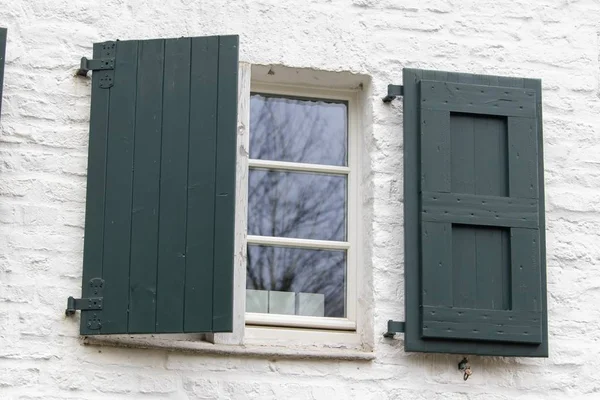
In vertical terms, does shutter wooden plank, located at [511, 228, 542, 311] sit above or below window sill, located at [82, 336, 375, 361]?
above

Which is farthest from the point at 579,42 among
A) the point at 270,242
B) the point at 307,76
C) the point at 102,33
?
the point at 102,33

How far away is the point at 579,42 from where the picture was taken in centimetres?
714

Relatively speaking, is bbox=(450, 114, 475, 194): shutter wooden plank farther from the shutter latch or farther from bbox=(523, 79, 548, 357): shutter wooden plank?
the shutter latch

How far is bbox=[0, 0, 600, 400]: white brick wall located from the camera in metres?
6.36

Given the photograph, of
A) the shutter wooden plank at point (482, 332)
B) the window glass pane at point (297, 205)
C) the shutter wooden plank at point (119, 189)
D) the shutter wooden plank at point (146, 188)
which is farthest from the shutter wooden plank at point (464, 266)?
the shutter wooden plank at point (119, 189)

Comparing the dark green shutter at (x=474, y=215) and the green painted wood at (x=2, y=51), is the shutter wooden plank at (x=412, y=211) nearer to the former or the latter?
the dark green shutter at (x=474, y=215)

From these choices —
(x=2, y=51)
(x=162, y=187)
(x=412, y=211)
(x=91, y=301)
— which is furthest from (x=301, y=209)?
(x=2, y=51)

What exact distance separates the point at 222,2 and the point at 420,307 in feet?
5.26

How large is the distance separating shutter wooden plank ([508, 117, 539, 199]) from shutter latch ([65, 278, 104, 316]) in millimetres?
1795

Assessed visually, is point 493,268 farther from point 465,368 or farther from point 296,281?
point 296,281

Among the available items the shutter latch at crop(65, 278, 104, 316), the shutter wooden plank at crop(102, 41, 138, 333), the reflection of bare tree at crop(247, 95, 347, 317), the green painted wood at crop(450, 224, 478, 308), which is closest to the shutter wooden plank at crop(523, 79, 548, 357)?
the green painted wood at crop(450, 224, 478, 308)

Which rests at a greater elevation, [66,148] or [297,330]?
[66,148]

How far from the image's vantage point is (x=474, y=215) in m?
6.65

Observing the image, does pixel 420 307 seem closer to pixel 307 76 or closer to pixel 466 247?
pixel 466 247
